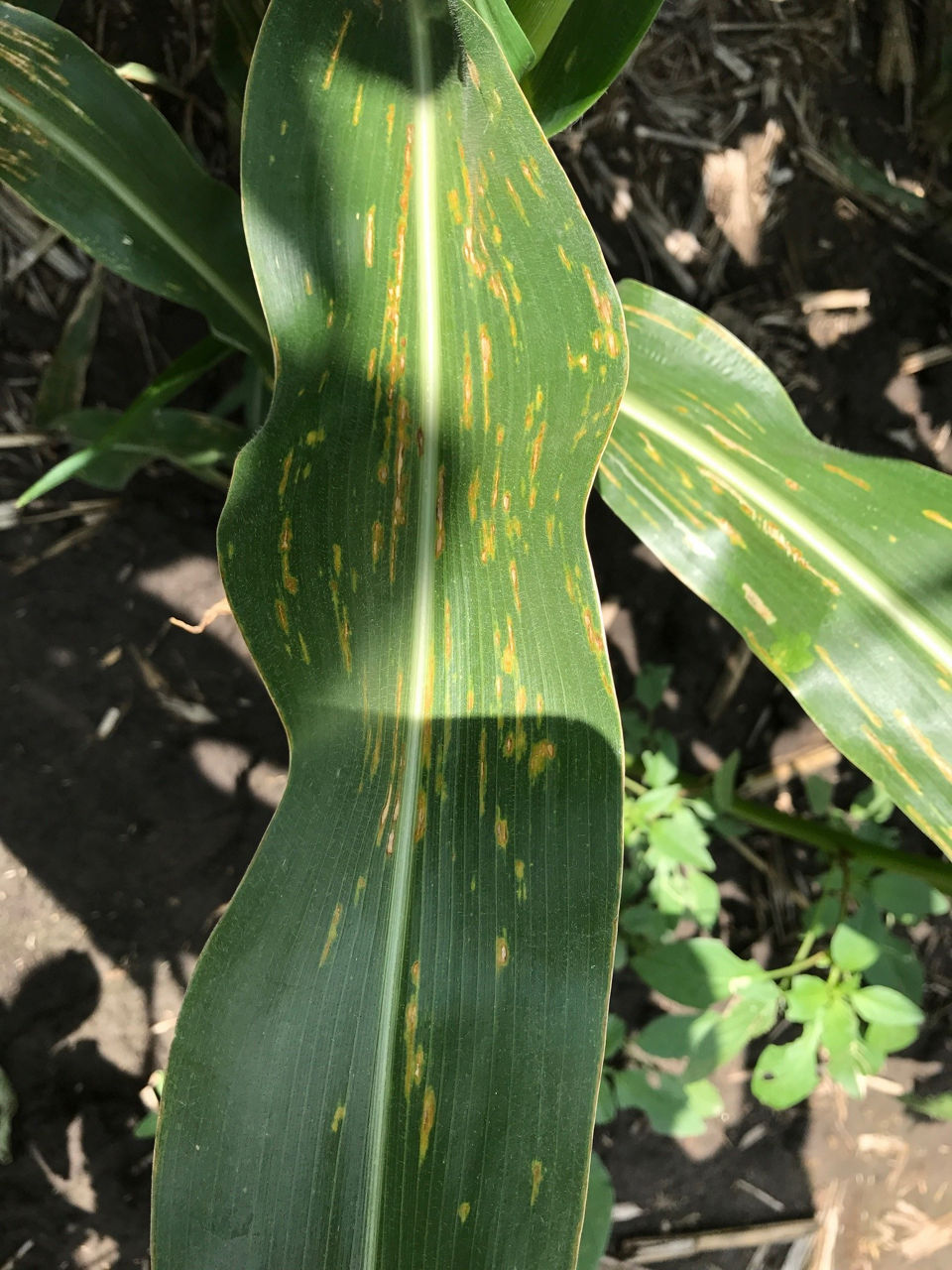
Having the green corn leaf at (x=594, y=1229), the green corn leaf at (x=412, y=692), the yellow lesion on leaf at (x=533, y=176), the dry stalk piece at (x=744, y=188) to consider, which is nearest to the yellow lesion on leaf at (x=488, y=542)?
the green corn leaf at (x=412, y=692)

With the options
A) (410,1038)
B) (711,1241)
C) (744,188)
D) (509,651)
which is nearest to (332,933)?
(410,1038)

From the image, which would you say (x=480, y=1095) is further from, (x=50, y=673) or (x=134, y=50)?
(x=134, y=50)

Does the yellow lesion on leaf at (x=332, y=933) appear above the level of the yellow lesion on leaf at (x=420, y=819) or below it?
below

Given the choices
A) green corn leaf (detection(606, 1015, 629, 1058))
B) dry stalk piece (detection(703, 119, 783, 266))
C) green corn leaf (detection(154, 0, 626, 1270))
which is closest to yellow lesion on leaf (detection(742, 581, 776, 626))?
green corn leaf (detection(154, 0, 626, 1270))

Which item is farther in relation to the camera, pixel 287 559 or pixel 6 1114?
pixel 6 1114

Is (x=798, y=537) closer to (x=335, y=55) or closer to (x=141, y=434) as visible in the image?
(x=335, y=55)

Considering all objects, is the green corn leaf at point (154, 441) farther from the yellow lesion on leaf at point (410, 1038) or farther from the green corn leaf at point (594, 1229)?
the green corn leaf at point (594, 1229)

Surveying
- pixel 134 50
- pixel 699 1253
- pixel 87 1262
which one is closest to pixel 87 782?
pixel 87 1262
